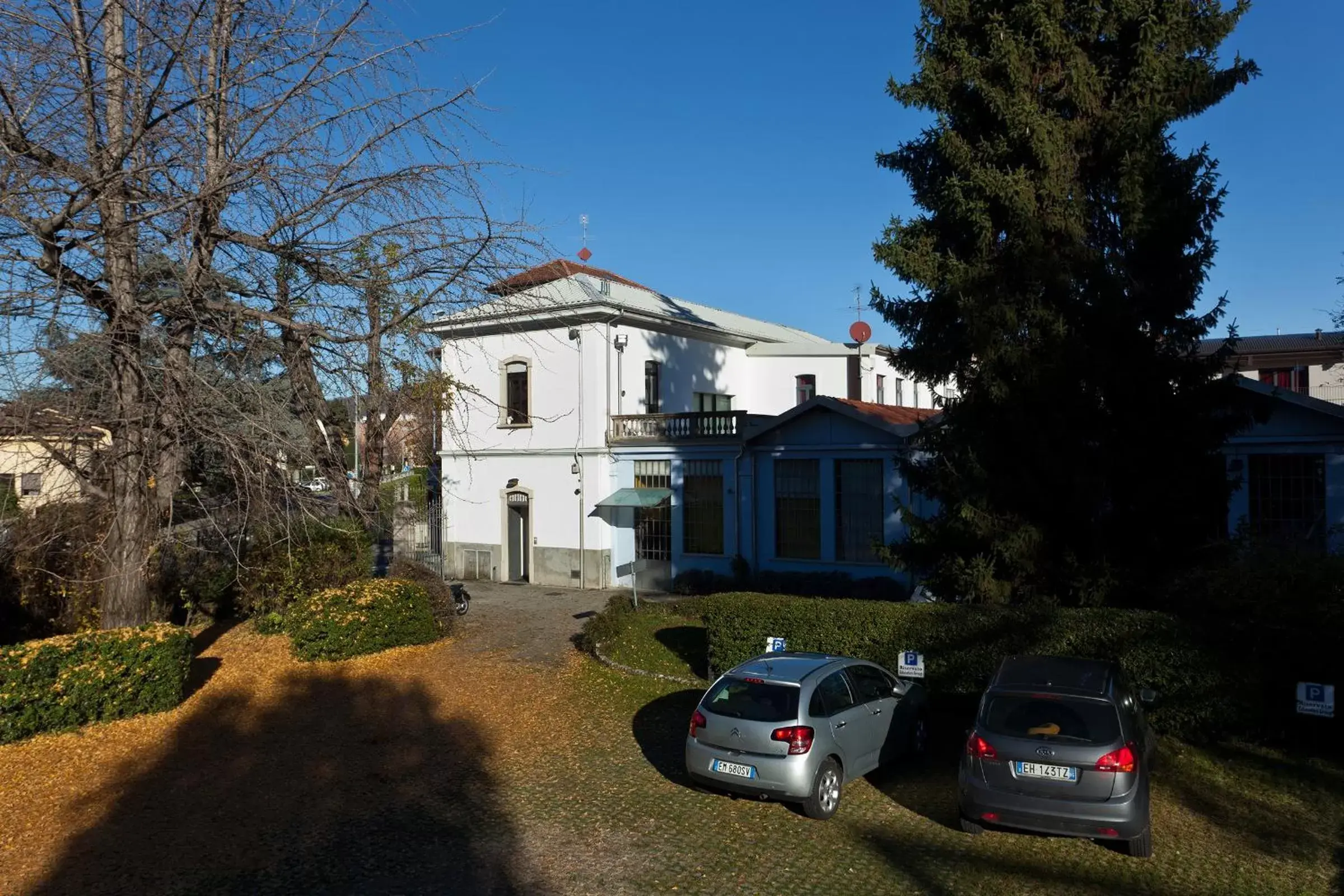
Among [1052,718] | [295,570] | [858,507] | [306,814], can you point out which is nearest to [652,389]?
[858,507]

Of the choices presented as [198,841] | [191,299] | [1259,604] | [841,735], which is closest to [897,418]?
[1259,604]

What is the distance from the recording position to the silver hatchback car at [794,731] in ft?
30.4

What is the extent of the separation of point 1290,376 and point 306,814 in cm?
4661

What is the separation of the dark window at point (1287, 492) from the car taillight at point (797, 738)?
14.5 meters

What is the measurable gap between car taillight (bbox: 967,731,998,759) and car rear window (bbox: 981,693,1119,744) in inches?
5.0

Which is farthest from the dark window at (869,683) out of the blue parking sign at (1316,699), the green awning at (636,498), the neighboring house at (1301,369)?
the neighboring house at (1301,369)

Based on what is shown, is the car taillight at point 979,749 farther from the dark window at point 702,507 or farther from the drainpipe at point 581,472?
the drainpipe at point 581,472

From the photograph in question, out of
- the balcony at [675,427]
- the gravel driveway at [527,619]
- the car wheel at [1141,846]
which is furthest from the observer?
the balcony at [675,427]

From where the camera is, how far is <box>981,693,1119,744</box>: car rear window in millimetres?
8172

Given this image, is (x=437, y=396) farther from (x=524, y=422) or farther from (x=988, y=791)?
(x=524, y=422)

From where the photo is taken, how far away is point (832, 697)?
32.7 feet

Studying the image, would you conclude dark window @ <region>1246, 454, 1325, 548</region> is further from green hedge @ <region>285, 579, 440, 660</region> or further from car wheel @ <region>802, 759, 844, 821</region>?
green hedge @ <region>285, 579, 440, 660</region>

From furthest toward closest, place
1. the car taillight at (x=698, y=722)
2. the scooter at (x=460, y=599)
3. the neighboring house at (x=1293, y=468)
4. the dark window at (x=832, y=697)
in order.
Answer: the scooter at (x=460, y=599)
the neighboring house at (x=1293, y=468)
the car taillight at (x=698, y=722)
the dark window at (x=832, y=697)

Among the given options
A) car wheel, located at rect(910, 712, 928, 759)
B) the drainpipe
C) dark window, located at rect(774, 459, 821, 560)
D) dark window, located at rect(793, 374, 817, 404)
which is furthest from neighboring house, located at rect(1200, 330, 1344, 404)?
car wheel, located at rect(910, 712, 928, 759)
